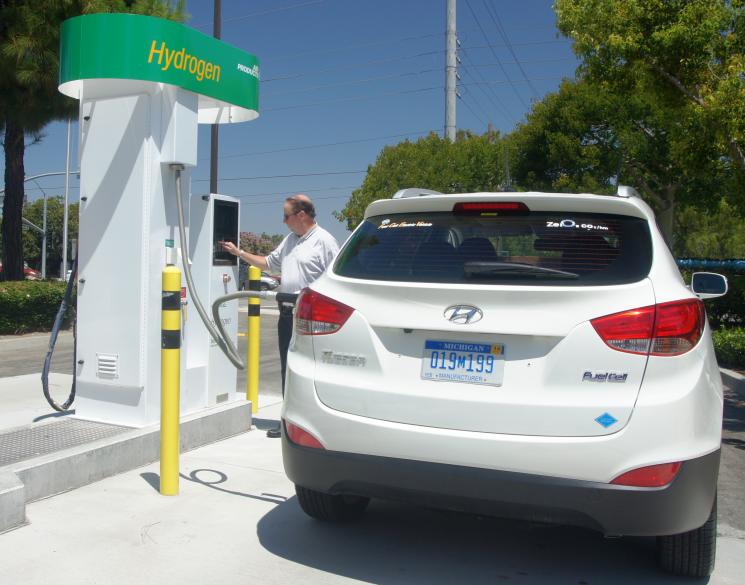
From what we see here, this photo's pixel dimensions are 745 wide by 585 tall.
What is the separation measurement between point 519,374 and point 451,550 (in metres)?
1.28

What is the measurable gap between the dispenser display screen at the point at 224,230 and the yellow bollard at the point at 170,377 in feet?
5.99

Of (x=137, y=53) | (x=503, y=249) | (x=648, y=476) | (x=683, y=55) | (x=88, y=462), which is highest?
(x=683, y=55)

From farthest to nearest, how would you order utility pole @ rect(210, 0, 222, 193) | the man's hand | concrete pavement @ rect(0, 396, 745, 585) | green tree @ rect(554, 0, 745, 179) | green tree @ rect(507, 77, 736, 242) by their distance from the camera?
green tree @ rect(507, 77, 736, 242) → utility pole @ rect(210, 0, 222, 193) → green tree @ rect(554, 0, 745, 179) → the man's hand → concrete pavement @ rect(0, 396, 745, 585)

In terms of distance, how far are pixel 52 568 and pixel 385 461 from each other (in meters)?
1.61

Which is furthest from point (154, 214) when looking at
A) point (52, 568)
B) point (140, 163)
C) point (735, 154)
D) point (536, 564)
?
point (735, 154)

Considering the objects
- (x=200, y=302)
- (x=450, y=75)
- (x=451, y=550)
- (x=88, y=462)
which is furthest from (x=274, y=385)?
(x=450, y=75)

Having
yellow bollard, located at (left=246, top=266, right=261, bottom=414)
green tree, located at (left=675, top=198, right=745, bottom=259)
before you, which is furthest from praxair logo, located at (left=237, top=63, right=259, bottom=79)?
green tree, located at (left=675, top=198, right=745, bottom=259)

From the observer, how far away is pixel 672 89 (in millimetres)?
10289

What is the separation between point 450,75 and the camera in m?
42.2

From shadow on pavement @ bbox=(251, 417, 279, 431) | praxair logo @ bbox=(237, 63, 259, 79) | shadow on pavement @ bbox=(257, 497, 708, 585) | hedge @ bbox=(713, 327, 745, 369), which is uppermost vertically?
praxair logo @ bbox=(237, 63, 259, 79)

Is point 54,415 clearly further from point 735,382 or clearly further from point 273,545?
point 735,382

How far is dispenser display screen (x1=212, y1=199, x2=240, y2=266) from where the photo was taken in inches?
246

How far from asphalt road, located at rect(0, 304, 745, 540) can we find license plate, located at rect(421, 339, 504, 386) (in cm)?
Result: 216

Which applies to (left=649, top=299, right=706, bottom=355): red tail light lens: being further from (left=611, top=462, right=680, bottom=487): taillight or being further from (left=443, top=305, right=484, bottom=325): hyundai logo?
(left=443, top=305, right=484, bottom=325): hyundai logo
